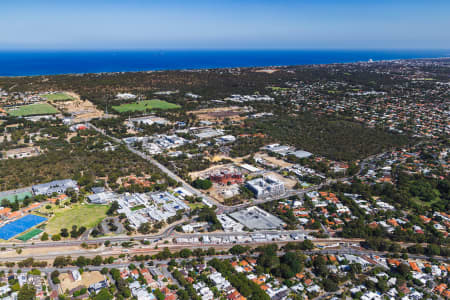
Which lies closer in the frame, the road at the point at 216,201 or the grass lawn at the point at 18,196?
the grass lawn at the point at 18,196

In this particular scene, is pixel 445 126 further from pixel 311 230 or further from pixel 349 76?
pixel 349 76

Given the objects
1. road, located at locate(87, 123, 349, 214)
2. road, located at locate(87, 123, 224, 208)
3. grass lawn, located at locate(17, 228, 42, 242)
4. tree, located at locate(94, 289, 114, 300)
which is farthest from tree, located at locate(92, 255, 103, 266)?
road, located at locate(87, 123, 224, 208)

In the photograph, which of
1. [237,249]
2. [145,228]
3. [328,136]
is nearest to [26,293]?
[145,228]

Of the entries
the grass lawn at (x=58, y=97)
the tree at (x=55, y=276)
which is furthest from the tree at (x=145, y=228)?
the grass lawn at (x=58, y=97)

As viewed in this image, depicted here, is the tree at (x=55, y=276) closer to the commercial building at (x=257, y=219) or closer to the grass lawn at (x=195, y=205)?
the grass lawn at (x=195, y=205)

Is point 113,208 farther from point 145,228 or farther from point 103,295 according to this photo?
point 103,295

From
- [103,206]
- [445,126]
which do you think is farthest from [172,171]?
[445,126]
